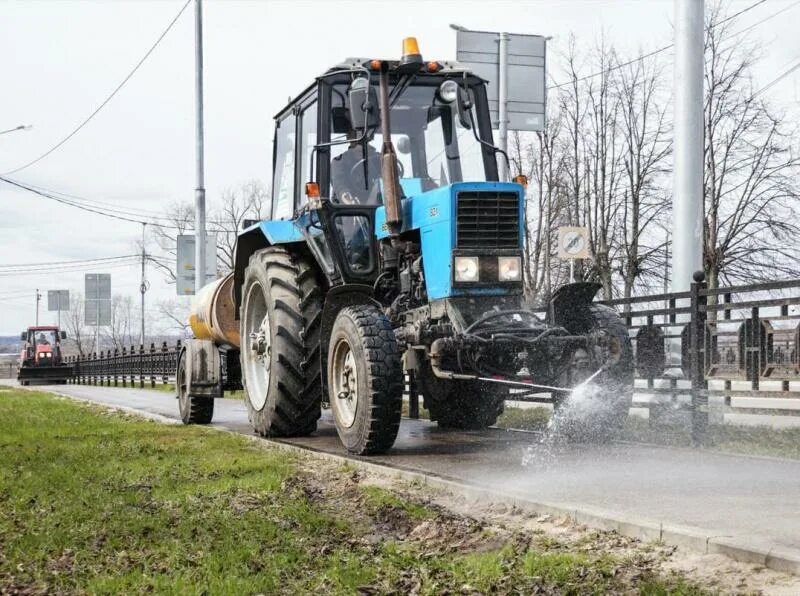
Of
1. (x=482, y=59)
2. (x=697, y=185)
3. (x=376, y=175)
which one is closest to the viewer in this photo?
(x=376, y=175)

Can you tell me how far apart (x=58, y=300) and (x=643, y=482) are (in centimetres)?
7884

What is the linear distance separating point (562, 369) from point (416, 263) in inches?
65.7

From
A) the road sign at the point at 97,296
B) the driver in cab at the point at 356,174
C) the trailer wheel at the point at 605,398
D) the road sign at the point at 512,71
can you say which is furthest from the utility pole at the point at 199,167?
the road sign at the point at 97,296

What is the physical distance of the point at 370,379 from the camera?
9.34 meters

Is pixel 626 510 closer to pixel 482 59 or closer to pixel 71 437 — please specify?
pixel 71 437

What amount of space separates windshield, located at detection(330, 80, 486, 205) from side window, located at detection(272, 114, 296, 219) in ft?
3.69

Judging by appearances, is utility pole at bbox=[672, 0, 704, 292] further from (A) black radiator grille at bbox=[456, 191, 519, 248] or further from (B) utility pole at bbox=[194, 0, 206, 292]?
(B) utility pole at bbox=[194, 0, 206, 292]

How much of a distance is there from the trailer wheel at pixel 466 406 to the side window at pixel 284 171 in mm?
2528

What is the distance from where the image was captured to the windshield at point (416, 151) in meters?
10.8

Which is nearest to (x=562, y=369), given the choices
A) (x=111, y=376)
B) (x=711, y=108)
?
(x=711, y=108)

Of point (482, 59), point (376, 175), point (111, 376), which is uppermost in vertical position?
point (482, 59)

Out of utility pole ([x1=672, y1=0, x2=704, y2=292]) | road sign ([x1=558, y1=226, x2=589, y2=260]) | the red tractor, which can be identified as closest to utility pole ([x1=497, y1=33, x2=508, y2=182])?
road sign ([x1=558, y1=226, x2=589, y2=260])

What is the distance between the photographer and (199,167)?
28.2 metres

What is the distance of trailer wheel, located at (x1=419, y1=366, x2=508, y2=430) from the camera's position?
1252 cm
